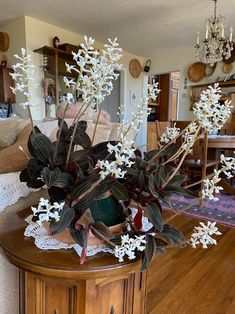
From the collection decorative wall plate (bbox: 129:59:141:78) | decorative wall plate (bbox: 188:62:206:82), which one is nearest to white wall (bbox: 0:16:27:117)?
decorative wall plate (bbox: 129:59:141:78)

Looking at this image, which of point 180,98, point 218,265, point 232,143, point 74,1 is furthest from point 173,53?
point 218,265

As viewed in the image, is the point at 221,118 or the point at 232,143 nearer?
the point at 221,118

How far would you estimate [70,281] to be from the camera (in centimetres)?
57

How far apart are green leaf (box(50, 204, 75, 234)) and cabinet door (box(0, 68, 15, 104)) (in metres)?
3.65

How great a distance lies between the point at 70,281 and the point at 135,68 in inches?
211

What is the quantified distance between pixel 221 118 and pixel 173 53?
508cm

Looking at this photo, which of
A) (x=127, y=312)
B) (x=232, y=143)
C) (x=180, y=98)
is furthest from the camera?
(x=180, y=98)

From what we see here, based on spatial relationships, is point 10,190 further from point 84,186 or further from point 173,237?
point 173,237

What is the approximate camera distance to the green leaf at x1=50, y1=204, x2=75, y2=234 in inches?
19.9

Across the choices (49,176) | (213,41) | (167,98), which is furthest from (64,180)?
(167,98)

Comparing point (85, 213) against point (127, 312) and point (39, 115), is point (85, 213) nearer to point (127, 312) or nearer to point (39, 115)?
point (127, 312)

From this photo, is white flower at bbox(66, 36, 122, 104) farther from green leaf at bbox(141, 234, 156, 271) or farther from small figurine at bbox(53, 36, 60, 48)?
small figurine at bbox(53, 36, 60, 48)

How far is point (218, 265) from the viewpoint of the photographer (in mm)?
1526

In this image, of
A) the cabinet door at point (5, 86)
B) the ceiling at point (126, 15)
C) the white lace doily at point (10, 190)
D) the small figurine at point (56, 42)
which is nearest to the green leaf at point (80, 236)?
the white lace doily at point (10, 190)
